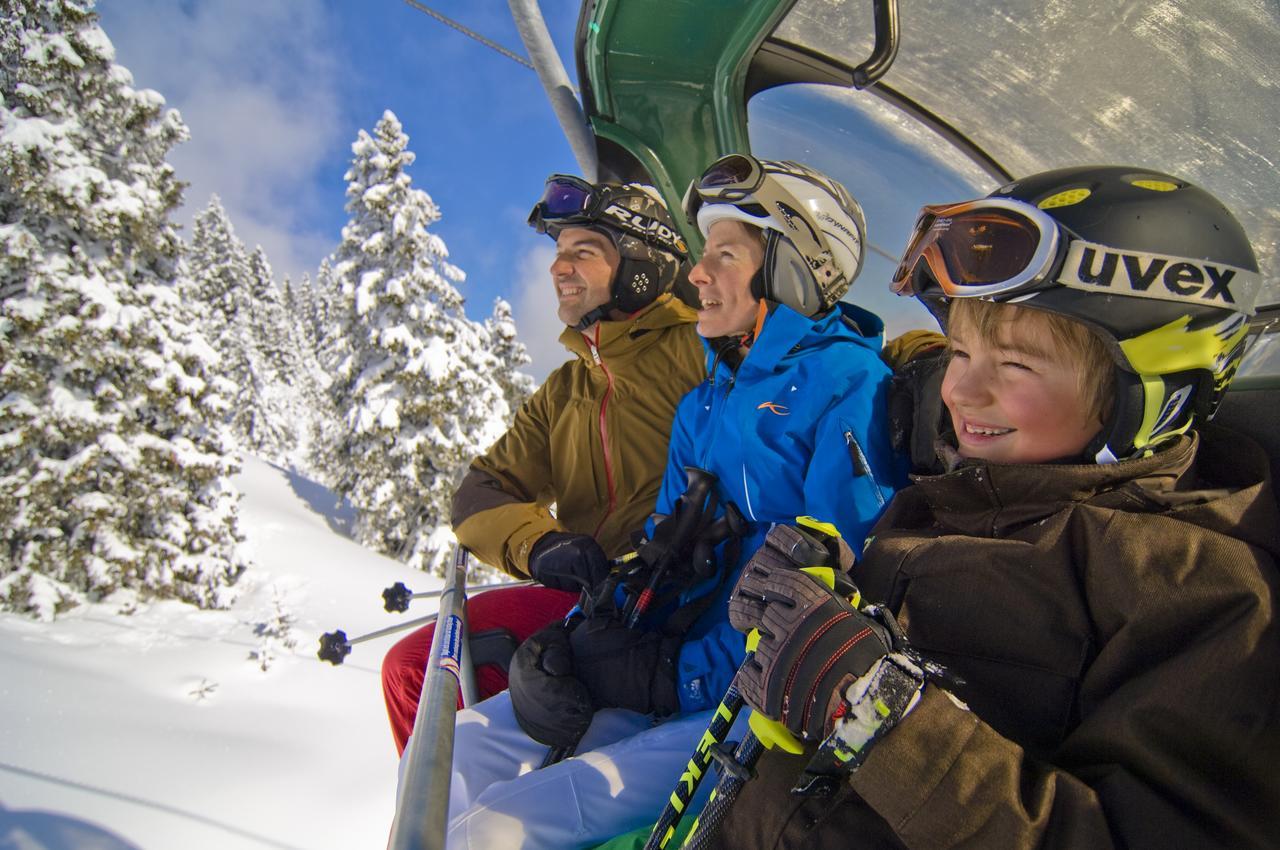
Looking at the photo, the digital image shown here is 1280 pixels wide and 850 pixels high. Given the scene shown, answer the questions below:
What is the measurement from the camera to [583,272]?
346 centimetres

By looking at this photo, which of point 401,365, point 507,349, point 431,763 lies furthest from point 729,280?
point 507,349

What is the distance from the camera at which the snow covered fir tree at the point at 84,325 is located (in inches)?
416

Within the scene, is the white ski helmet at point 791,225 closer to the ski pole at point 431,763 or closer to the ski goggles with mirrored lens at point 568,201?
the ski goggles with mirrored lens at point 568,201

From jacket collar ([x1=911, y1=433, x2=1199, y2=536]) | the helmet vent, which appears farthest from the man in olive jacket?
the helmet vent

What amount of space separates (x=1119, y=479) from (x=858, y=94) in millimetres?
2630

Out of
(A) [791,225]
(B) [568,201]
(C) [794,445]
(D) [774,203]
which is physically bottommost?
(C) [794,445]

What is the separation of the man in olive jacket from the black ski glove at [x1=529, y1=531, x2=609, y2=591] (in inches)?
1.8

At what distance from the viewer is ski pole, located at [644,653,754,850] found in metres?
1.43

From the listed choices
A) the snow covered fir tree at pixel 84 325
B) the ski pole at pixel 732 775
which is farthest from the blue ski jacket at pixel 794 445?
the snow covered fir tree at pixel 84 325

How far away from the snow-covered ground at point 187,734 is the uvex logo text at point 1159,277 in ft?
20.3

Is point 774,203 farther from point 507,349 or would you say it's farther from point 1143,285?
point 507,349

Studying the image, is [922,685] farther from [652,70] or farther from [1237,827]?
[652,70]

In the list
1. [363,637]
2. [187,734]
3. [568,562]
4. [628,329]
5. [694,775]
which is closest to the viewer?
[694,775]

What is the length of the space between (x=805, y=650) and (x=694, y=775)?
48cm
